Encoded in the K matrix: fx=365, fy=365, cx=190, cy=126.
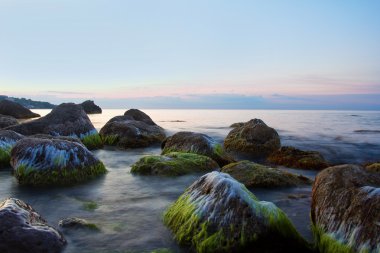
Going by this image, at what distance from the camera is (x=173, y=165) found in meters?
10.6

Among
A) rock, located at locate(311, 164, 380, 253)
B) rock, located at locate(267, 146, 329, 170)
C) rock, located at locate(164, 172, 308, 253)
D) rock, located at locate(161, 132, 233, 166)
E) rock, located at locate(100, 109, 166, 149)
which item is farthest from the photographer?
rock, located at locate(100, 109, 166, 149)

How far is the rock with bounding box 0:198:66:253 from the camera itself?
4.77m

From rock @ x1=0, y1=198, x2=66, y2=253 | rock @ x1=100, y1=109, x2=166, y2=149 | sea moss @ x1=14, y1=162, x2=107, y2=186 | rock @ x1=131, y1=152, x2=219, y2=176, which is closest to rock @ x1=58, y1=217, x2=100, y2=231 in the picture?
Answer: rock @ x1=0, y1=198, x2=66, y2=253

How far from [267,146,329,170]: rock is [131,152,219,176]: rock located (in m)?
3.00

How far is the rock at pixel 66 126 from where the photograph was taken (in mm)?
15742

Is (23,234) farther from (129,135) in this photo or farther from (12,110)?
(12,110)

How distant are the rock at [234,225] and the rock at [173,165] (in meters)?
4.65

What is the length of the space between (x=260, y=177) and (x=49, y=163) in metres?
5.35

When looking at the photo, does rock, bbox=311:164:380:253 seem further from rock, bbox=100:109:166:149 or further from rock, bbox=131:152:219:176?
rock, bbox=100:109:166:149

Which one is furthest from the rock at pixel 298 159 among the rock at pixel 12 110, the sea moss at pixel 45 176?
the rock at pixel 12 110

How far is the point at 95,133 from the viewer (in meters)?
17.1

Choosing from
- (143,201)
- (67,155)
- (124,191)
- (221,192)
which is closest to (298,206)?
(221,192)

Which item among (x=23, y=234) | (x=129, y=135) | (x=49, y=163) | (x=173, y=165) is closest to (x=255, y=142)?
(x=129, y=135)

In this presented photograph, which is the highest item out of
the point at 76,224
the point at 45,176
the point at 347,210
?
the point at 347,210
